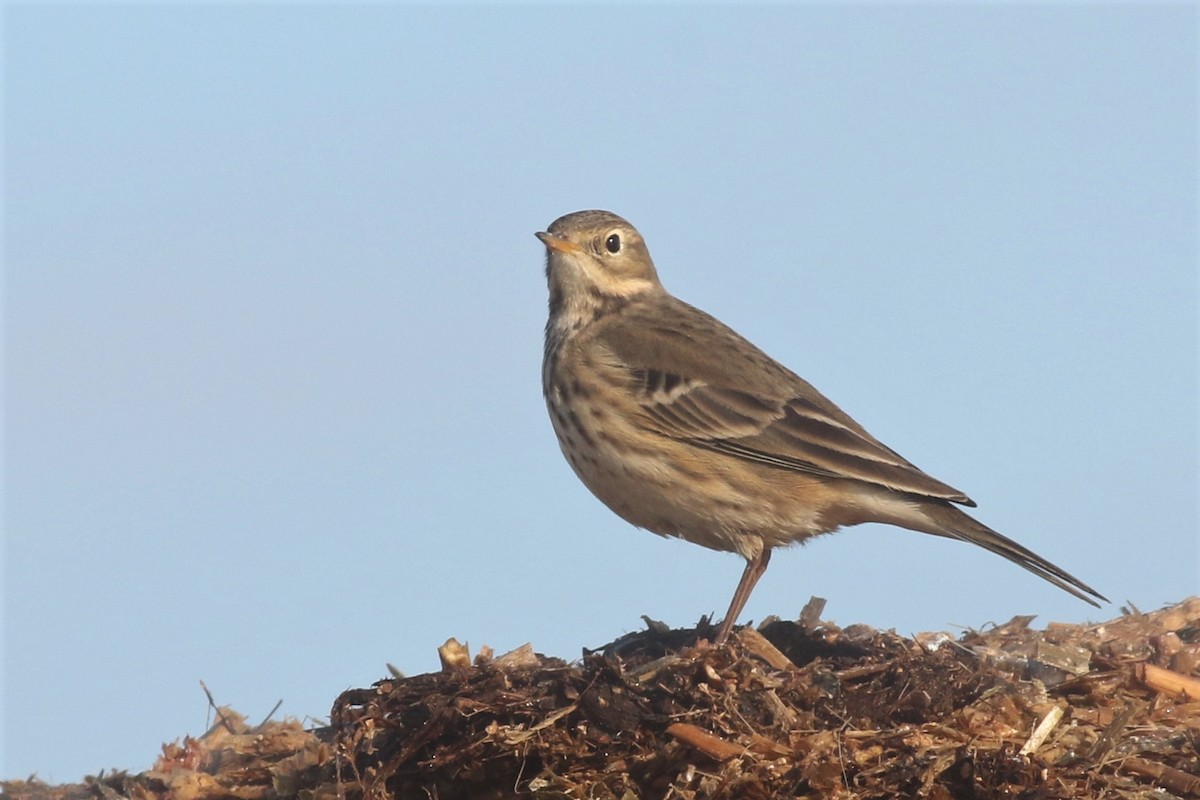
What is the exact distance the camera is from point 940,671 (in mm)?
6457

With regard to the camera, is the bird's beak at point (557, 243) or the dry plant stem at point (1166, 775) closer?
the dry plant stem at point (1166, 775)

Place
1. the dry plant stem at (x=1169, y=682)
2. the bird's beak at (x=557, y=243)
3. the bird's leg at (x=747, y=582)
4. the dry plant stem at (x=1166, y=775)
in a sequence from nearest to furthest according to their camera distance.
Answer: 1. the dry plant stem at (x=1166, y=775)
2. the dry plant stem at (x=1169, y=682)
3. the bird's leg at (x=747, y=582)
4. the bird's beak at (x=557, y=243)

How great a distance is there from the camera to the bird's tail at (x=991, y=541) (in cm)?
→ 796

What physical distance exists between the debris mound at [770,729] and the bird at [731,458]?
1.57m

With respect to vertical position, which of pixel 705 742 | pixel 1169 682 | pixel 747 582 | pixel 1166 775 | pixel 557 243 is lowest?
pixel 1166 775

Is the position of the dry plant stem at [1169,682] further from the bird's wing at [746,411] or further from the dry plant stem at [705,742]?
the dry plant stem at [705,742]

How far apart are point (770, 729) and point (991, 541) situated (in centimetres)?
266

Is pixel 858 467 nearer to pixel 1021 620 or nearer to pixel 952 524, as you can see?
pixel 952 524

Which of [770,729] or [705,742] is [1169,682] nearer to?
[770,729]

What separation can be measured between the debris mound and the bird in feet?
5.14

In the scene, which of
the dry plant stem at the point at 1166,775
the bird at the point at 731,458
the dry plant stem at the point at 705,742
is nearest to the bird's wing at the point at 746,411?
the bird at the point at 731,458

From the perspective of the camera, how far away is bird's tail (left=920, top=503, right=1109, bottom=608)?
26.1 feet

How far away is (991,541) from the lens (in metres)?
8.26

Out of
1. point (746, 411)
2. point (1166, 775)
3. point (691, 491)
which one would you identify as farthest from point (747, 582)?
point (1166, 775)
